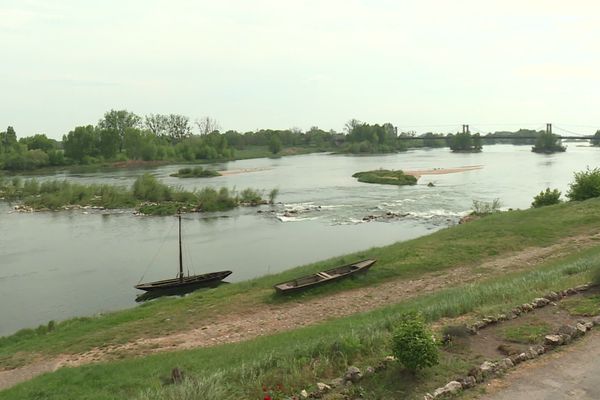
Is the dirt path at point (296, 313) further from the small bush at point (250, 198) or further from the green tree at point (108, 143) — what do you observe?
the green tree at point (108, 143)

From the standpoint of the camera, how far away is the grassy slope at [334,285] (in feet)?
56.2

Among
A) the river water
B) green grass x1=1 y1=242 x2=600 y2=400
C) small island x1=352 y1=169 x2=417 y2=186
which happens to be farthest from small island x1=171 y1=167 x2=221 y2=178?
green grass x1=1 y1=242 x2=600 y2=400

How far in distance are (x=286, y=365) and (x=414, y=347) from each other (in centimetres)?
233

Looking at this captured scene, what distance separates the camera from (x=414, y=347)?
7.53 meters

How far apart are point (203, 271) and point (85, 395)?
62.1 ft

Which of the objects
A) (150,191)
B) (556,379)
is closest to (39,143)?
(150,191)

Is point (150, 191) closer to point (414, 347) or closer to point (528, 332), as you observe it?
point (528, 332)

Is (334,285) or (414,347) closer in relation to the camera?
(414,347)

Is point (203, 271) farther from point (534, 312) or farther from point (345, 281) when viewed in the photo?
point (534, 312)

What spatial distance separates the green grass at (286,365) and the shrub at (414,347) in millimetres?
311

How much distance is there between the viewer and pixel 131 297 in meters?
25.2

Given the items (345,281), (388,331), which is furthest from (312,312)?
(388,331)

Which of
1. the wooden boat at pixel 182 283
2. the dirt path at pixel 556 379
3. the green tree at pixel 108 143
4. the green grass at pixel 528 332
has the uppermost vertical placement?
the green tree at pixel 108 143

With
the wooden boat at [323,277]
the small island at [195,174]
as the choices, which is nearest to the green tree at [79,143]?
the small island at [195,174]
